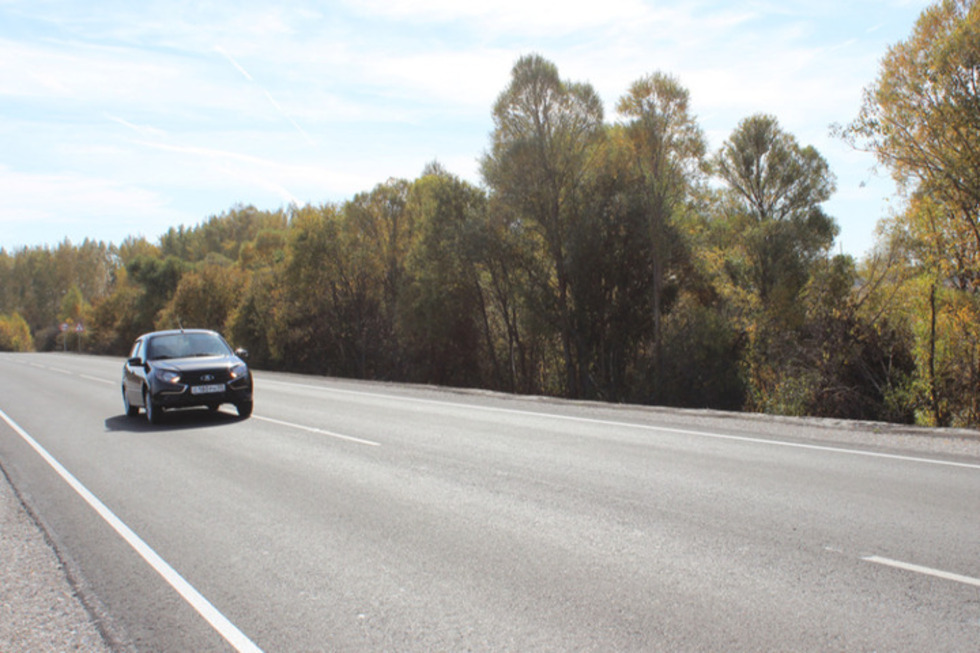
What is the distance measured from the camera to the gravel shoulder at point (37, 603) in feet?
13.5

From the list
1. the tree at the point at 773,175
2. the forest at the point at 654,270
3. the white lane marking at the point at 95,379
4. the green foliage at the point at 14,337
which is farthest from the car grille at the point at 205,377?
the green foliage at the point at 14,337

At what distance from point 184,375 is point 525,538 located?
978 cm

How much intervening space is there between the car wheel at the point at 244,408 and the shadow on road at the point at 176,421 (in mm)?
121

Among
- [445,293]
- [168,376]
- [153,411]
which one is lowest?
[153,411]

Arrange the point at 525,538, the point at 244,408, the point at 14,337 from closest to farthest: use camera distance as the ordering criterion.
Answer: the point at 525,538 < the point at 244,408 < the point at 14,337

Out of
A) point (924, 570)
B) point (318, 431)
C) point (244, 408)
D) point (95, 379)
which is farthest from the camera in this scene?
point (95, 379)

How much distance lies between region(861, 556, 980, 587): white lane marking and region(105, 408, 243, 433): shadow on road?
1115cm

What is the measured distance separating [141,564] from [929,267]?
605 inches

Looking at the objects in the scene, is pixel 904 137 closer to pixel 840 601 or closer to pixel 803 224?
pixel 840 601

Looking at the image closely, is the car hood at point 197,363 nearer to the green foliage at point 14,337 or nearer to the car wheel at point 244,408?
the car wheel at point 244,408

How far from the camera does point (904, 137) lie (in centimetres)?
1566

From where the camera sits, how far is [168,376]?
13.5m

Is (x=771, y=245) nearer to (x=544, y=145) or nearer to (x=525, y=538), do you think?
(x=544, y=145)

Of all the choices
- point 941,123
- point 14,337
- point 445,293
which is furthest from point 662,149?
point 14,337
